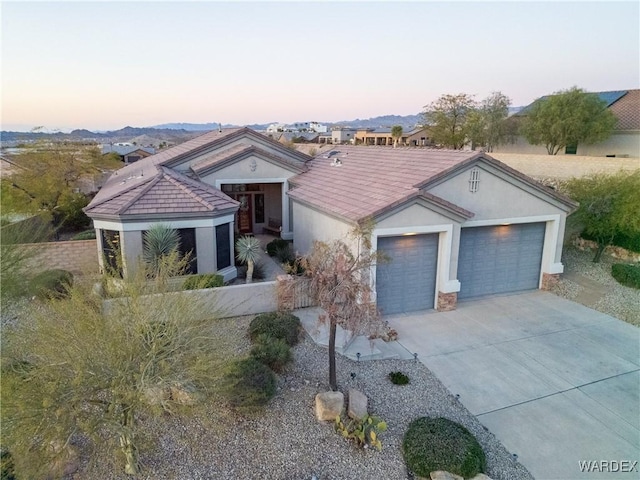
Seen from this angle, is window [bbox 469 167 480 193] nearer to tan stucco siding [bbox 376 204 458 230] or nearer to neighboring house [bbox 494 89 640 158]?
tan stucco siding [bbox 376 204 458 230]

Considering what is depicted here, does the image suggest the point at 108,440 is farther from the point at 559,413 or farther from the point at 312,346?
the point at 559,413

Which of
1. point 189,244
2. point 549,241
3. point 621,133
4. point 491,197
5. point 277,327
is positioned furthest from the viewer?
point 621,133

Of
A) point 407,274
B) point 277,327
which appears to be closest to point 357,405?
point 277,327

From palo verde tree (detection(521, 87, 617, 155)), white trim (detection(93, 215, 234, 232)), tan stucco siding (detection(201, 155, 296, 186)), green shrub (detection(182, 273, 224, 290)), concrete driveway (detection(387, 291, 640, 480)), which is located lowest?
concrete driveway (detection(387, 291, 640, 480))

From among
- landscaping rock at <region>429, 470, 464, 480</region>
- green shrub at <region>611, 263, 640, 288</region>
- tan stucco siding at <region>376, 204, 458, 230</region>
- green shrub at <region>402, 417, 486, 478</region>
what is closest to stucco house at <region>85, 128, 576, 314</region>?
tan stucco siding at <region>376, 204, 458, 230</region>

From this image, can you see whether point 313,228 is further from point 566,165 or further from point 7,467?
point 566,165

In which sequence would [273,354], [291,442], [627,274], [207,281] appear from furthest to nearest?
1. [627,274]
2. [207,281]
3. [273,354]
4. [291,442]
